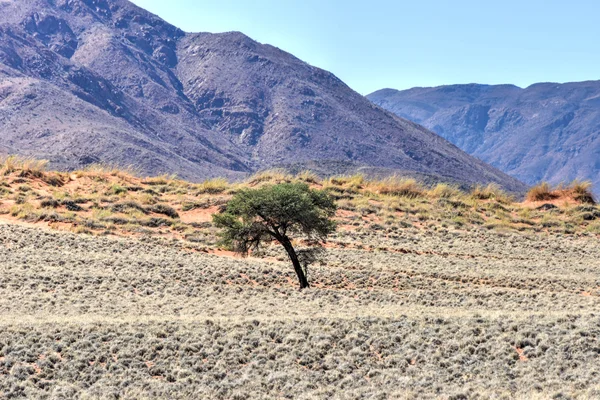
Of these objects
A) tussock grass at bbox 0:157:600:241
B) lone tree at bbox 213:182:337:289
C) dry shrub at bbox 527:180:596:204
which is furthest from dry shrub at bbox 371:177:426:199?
lone tree at bbox 213:182:337:289

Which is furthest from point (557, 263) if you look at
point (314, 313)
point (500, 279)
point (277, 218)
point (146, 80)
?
point (146, 80)

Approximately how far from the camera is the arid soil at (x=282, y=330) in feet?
34.9

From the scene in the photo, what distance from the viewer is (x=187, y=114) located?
177 metres

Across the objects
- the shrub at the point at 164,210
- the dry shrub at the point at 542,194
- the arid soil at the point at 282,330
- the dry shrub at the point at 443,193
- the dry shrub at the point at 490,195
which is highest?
the dry shrub at the point at 542,194

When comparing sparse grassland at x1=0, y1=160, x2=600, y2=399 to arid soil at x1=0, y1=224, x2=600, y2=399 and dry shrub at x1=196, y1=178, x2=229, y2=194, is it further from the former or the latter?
dry shrub at x1=196, y1=178, x2=229, y2=194

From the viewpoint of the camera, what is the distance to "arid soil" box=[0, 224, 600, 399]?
10648 millimetres

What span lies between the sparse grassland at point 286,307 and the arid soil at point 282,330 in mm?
42

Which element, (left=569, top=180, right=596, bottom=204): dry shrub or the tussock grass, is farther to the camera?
(left=569, top=180, right=596, bottom=204): dry shrub

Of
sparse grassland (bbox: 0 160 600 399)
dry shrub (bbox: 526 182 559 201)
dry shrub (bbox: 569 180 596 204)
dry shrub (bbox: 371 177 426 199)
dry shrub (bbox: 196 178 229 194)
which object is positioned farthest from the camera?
dry shrub (bbox: 526 182 559 201)

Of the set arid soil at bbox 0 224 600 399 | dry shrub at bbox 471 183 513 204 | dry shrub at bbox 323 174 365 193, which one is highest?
dry shrub at bbox 471 183 513 204

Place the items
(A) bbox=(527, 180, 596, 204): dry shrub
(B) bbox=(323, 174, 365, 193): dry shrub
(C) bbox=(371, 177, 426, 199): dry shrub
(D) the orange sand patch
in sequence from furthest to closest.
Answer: (C) bbox=(371, 177, 426, 199): dry shrub < (B) bbox=(323, 174, 365, 193): dry shrub < (A) bbox=(527, 180, 596, 204): dry shrub < (D) the orange sand patch

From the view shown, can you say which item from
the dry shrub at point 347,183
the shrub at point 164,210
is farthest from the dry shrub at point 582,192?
the shrub at point 164,210

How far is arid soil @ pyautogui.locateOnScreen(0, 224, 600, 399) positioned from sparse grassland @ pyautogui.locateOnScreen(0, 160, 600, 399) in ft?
0.14

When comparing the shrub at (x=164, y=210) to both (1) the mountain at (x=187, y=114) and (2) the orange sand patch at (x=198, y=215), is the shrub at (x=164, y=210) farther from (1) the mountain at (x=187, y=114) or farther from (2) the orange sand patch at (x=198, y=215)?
(1) the mountain at (x=187, y=114)
